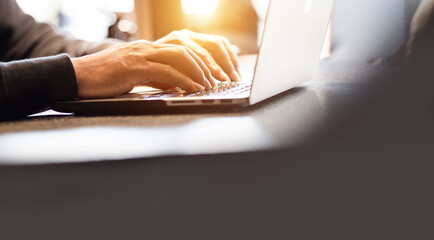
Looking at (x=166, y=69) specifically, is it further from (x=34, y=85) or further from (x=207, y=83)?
(x=34, y=85)

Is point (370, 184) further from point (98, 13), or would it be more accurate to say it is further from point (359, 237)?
point (98, 13)

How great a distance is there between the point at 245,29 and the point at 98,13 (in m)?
1.95

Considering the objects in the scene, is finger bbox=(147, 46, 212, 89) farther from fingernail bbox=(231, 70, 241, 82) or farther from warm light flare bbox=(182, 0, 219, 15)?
warm light flare bbox=(182, 0, 219, 15)

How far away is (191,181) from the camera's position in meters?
0.34

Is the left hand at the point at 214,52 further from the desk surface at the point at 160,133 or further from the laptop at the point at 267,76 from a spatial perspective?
the desk surface at the point at 160,133

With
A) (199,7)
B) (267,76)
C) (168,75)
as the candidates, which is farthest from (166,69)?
(199,7)

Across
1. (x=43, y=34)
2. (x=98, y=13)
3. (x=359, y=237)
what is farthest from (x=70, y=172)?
(x=98, y=13)

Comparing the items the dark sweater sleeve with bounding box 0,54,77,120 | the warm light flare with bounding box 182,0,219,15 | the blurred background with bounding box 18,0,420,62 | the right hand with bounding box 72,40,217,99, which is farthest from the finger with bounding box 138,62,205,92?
the warm light flare with bounding box 182,0,219,15

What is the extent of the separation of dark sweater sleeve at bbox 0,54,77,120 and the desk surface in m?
0.03

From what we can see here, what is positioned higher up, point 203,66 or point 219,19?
point 203,66

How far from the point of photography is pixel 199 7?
3971 millimetres

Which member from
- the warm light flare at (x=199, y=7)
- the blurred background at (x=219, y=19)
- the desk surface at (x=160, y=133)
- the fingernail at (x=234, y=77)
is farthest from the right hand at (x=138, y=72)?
the warm light flare at (x=199, y=7)

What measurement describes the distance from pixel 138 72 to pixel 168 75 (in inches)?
2.1

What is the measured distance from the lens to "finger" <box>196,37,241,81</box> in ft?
3.15
